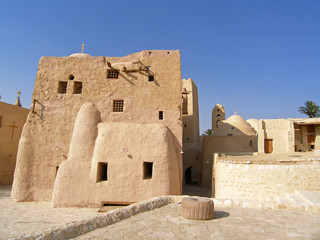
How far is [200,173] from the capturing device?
1970 centimetres

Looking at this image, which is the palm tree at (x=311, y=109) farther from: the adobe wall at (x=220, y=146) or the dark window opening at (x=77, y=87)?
the dark window opening at (x=77, y=87)

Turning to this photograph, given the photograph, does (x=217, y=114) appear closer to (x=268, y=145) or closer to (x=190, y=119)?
(x=190, y=119)

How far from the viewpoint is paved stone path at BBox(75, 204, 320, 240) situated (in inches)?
165

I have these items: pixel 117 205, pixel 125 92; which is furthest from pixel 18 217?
pixel 125 92

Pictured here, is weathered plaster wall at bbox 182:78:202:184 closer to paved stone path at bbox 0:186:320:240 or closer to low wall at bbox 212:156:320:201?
low wall at bbox 212:156:320:201

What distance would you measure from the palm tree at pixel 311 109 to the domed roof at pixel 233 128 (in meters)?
8.78

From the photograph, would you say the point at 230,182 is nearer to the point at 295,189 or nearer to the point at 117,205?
the point at 295,189

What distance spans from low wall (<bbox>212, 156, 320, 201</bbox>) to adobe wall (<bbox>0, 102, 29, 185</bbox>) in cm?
1544

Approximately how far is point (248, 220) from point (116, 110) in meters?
9.66

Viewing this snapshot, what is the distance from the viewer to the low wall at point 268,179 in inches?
369

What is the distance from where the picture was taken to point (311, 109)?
85.3 ft

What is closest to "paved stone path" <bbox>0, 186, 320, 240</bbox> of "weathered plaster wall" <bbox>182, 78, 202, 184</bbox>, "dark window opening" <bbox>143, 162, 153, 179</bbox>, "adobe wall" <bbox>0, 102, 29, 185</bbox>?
"dark window opening" <bbox>143, 162, 153, 179</bbox>

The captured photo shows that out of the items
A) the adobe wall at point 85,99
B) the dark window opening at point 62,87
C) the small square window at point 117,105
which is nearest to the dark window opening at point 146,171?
the adobe wall at point 85,99

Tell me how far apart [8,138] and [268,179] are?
17547 mm
